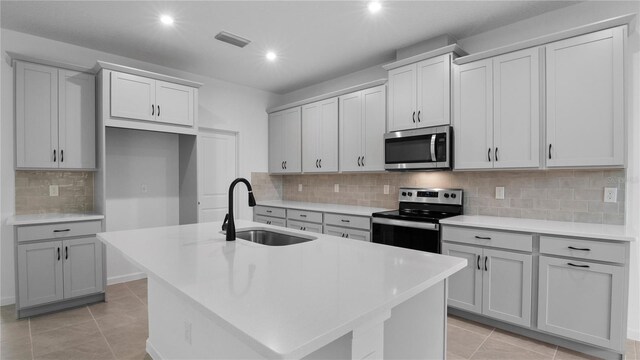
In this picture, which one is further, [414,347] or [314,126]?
[314,126]

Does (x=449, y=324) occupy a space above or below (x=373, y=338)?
below

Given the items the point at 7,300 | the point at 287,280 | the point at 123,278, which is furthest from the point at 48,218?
the point at 287,280

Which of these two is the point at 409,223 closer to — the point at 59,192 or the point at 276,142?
the point at 276,142

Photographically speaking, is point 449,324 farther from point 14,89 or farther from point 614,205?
point 14,89

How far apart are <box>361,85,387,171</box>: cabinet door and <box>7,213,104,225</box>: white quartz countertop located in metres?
3.02

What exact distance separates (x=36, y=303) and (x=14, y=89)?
2050 mm

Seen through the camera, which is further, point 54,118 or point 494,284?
point 54,118

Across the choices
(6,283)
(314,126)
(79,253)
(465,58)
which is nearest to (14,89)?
(79,253)

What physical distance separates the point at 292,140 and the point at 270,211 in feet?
3.80

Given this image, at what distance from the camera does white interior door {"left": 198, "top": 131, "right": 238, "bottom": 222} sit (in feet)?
15.5

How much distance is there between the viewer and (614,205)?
2600mm

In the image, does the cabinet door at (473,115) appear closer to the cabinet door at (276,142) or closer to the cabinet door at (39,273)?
the cabinet door at (276,142)

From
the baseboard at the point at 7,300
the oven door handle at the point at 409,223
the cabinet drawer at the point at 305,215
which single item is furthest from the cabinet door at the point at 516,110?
the baseboard at the point at 7,300

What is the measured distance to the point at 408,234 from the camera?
3238 mm
